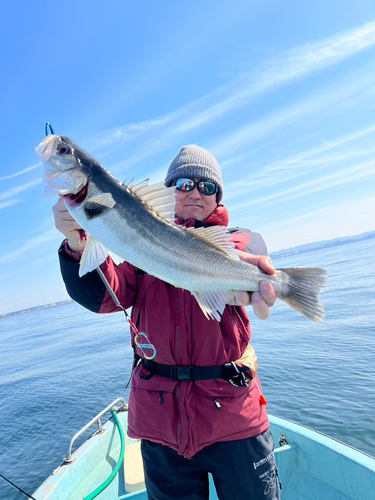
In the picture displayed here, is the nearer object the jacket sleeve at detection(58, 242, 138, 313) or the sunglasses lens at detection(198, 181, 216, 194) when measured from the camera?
the jacket sleeve at detection(58, 242, 138, 313)

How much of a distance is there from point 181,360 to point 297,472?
4514 millimetres

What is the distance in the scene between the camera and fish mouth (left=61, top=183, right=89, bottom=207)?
3.22 meters

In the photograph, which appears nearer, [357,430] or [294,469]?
[294,469]

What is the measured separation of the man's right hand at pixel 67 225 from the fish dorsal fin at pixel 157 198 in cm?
71

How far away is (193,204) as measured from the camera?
13.8ft

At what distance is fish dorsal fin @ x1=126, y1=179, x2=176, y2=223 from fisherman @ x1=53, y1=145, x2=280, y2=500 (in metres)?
0.76

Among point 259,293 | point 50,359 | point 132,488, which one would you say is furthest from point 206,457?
point 50,359

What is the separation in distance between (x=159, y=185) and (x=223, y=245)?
99 cm

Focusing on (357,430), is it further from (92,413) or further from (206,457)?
(92,413)

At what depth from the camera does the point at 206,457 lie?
10.4 feet

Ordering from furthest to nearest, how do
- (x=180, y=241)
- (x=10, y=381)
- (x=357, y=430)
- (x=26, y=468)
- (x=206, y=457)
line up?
1. (x=10, y=381)
2. (x=26, y=468)
3. (x=357, y=430)
4. (x=180, y=241)
5. (x=206, y=457)

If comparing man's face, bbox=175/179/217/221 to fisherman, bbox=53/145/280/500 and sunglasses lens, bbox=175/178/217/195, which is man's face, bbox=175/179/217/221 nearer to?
sunglasses lens, bbox=175/178/217/195

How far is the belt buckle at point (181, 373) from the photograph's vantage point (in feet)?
10.7

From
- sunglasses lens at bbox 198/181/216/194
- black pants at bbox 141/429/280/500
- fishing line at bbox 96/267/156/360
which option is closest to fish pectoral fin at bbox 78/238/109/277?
fishing line at bbox 96/267/156/360
